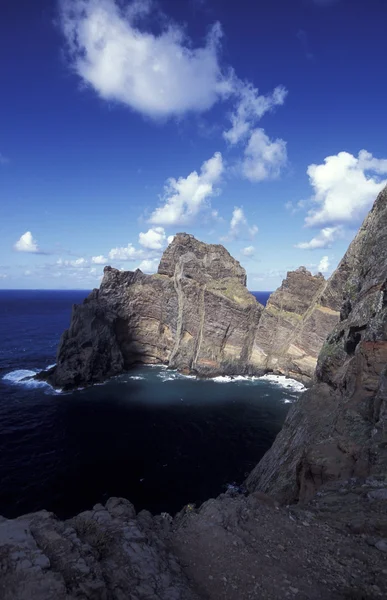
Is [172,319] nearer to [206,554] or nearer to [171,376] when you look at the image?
[171,376]

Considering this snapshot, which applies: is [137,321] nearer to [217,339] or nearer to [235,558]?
[217,339]

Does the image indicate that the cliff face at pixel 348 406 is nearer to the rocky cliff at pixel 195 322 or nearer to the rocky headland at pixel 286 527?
the rocky headland at pixel 286 527

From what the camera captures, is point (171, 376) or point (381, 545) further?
point (171, 376)

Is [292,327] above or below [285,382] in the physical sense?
above

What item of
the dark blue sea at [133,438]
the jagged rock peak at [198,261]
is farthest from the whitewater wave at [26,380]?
the jagged rock peak at [198,261]

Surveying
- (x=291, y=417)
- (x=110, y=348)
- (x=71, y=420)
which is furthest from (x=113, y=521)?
(x=110, y=348)

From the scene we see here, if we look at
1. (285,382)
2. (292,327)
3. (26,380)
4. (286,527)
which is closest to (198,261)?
(292,327)

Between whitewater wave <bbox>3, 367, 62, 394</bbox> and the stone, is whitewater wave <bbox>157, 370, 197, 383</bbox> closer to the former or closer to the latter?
whitewater wave <bbox>3, 367, 62, 394</bbox>
